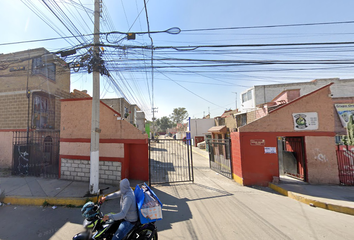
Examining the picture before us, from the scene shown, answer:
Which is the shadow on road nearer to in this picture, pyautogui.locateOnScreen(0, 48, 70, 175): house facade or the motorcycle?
the motorcycle

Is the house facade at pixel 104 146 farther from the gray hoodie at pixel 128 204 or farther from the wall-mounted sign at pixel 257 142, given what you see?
the wall-mounted sign at pixel 257 142

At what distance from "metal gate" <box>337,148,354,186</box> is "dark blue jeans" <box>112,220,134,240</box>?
8910 mm

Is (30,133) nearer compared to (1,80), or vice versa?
(30,133)

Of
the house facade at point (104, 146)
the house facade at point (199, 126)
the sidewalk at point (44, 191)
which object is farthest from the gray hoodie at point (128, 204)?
the house facade at point (199, 126)

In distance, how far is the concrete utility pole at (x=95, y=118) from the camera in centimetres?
520

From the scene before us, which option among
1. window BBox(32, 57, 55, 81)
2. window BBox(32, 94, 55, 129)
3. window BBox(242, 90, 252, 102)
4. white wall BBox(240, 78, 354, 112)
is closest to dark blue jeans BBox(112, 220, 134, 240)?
window BBox(32, 94, 55, 129)

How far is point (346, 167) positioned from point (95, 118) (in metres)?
10.7

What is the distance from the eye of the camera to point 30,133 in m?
8.63

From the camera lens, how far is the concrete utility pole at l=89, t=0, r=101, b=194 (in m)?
5.20

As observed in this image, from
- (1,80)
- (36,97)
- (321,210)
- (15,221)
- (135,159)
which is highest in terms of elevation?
(1,80)

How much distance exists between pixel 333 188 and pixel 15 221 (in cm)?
1082

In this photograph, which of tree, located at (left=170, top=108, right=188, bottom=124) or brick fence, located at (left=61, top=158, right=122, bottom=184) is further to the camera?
tree, located at (left=170, top=108, right=188, bottom=124)

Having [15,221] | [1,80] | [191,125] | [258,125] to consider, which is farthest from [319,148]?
[191,125]

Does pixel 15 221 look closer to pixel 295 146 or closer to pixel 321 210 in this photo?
pixel 321 210
